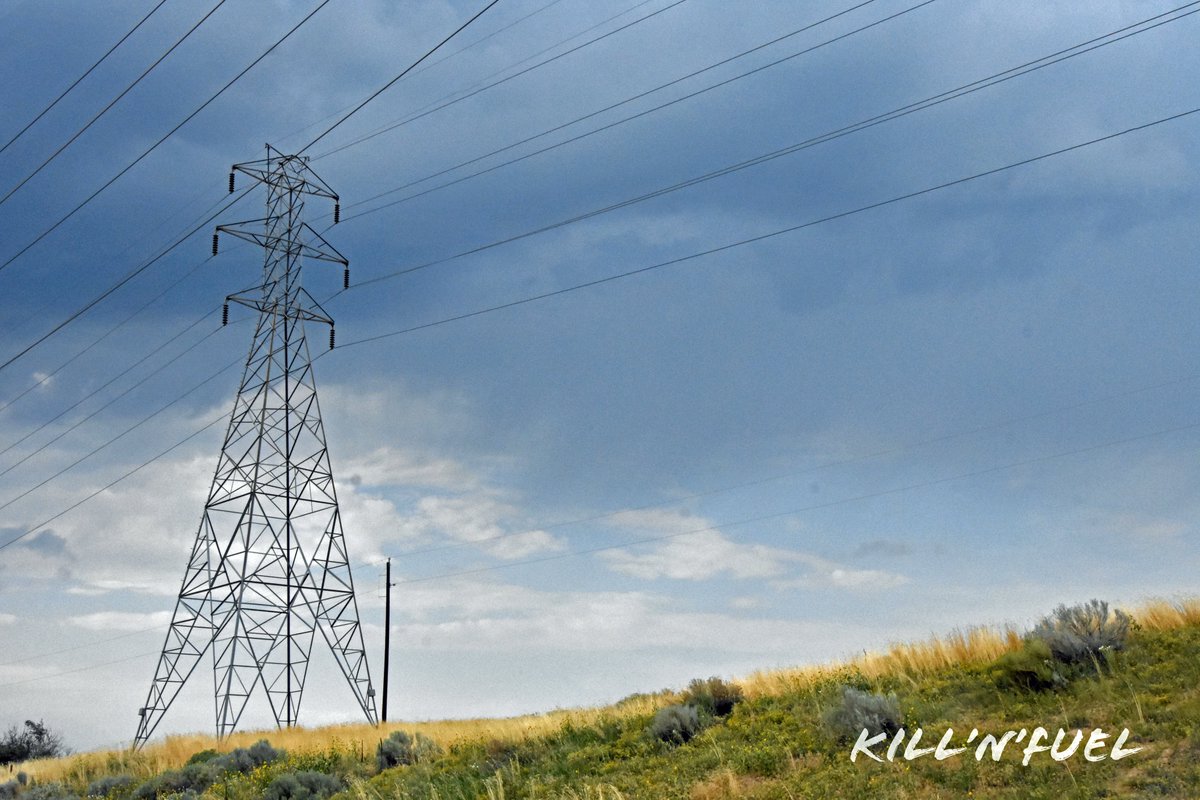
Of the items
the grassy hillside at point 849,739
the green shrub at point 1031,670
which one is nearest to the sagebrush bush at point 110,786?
the grassy hillside at point 849,739

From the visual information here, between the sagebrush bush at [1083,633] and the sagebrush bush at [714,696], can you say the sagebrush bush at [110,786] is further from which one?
the sagebrush bush at [1083,633]

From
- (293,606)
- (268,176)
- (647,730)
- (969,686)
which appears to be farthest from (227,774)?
(268,176)

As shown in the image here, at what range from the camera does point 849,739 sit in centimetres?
1527

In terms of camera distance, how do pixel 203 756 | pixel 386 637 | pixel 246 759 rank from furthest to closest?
pixel 386 637, pixel 203 756, pixel 246 759

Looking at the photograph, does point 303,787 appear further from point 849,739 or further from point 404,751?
point 849,739

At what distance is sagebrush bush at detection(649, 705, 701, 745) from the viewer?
17995 millimetres

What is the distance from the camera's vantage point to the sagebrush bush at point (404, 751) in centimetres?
2238

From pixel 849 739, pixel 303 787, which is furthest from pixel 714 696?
pixel 303 787

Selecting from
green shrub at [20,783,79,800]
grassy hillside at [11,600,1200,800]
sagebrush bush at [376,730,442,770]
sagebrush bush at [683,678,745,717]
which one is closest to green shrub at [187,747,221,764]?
grassy hillside at [11,600,1200,800]

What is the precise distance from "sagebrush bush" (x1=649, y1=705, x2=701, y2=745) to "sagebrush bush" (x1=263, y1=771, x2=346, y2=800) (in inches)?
296

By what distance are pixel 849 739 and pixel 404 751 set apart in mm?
11681

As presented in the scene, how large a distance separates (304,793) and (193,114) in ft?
61.3

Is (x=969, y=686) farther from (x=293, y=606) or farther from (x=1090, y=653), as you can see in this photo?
(x=293, y=606)

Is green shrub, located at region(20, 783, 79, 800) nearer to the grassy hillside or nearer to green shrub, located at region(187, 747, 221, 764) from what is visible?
green shrub, located at region(187, 747, 221, 764)
